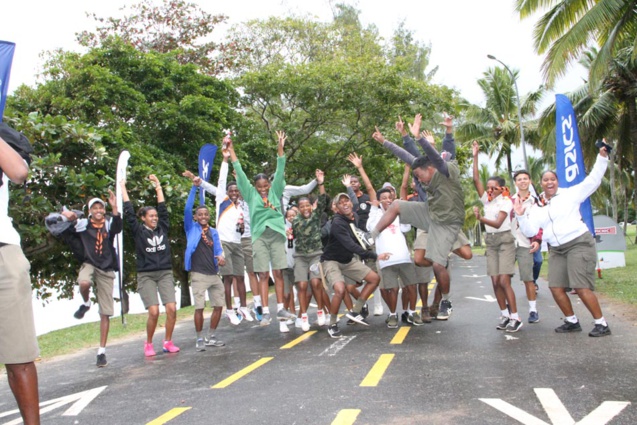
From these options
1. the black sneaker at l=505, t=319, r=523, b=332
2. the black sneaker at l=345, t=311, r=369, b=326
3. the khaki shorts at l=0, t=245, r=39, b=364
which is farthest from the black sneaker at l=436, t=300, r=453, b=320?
the khaki shorts at l=0, t=245, r=39, b=364

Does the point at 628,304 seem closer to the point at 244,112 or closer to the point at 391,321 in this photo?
the point at 391,321

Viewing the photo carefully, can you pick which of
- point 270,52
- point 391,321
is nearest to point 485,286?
point 391,321

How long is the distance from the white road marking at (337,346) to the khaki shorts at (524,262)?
8.38ft

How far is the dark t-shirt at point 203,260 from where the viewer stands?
874 cm

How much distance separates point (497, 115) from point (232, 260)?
121 ft

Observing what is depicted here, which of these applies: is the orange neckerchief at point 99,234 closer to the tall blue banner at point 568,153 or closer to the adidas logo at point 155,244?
the adidas logo at point 155,244

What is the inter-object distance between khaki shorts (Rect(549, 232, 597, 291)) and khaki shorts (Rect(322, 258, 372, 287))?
8.30 ft

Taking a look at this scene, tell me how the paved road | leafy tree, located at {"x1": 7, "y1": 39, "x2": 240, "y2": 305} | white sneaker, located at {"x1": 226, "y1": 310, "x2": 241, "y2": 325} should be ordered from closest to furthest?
1. the paved road
2. white sneaker, located at {"x1": 226, "y1": 310, "x2": 241, "y2": 325}
3. leafy tree, located at {"x1": 7, "y1": 39, "x2": 240, "y2": 305}

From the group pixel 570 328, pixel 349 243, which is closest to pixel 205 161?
pixel 349 243

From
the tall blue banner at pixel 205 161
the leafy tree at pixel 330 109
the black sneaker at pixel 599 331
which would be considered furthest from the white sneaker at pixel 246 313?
the leafy tree at pixel 330 109

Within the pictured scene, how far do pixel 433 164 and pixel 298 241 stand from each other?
8.78ft

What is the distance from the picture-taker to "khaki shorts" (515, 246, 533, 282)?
9129 mm

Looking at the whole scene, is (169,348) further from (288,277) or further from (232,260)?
(288,277)

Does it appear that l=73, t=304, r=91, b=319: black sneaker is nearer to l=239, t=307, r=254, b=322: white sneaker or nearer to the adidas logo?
the adidas logo
